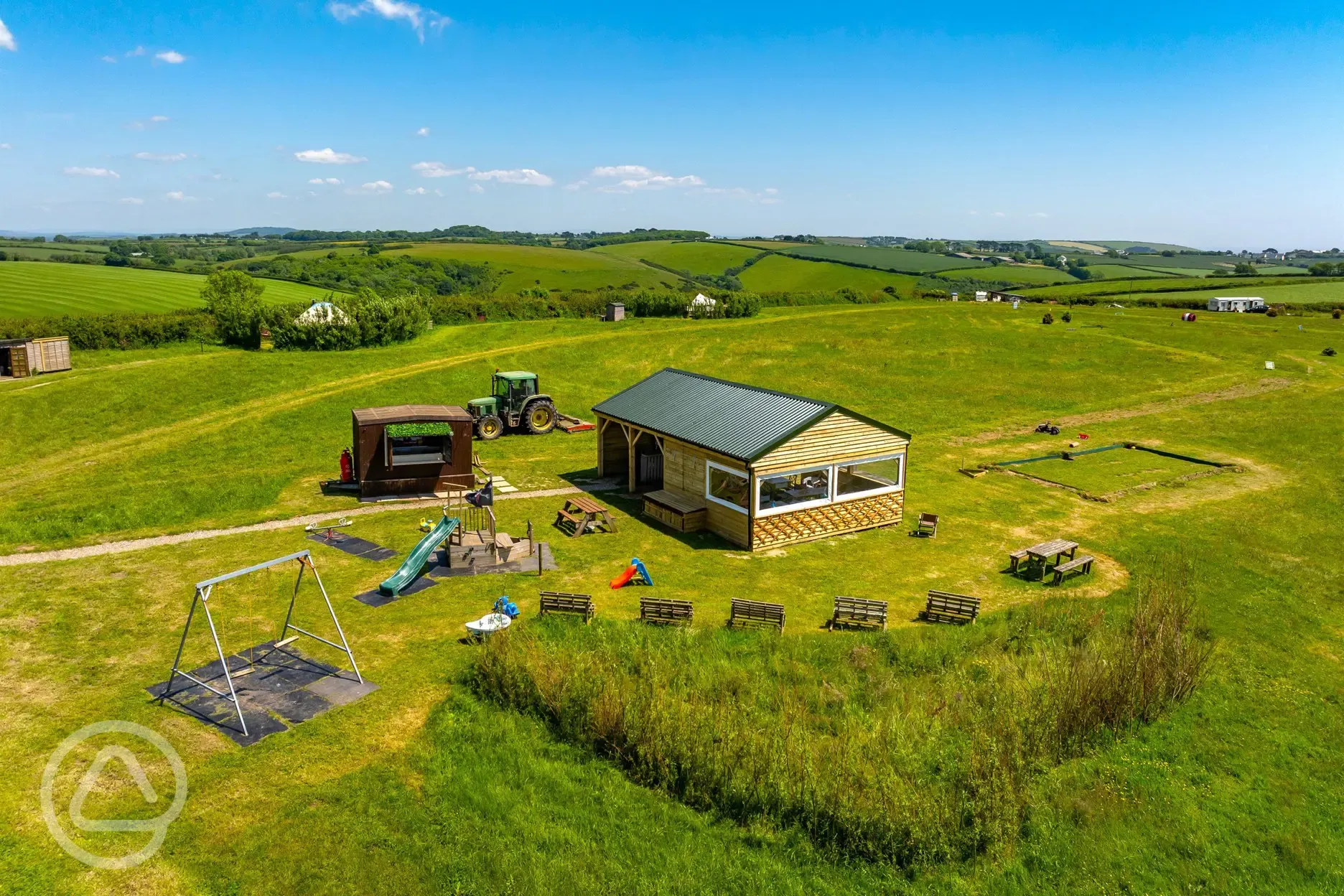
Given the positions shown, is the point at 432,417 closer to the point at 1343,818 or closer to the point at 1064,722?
the point at 1064,722

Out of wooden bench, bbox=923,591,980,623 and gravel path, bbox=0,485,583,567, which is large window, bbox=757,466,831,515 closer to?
wooden bench, bbox=923,591,980,623

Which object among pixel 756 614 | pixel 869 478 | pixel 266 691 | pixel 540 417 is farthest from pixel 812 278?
pixel 266 691

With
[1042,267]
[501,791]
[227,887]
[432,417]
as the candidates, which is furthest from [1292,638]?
[1042,267]

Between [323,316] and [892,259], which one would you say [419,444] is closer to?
[323,316]

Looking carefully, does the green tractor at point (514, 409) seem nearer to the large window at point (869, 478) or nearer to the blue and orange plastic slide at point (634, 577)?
the large window at point (869, 478)

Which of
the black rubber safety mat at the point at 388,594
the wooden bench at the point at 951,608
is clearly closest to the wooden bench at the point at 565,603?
the black rubber safety mat at the point at 388,594

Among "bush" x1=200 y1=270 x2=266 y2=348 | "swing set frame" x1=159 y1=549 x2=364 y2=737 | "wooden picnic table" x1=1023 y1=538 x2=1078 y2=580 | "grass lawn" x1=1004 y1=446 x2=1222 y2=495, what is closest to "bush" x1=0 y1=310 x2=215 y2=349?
"bush" x1=200 y1=270 x2=266 y2=348
